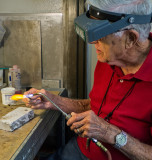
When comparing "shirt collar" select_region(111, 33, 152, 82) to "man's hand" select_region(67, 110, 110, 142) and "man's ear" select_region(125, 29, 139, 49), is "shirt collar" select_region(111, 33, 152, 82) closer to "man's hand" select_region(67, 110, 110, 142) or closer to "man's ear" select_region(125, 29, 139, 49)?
"man's ear" select_region(125, 29, 139, 49)

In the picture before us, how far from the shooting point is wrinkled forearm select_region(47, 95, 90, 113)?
1.40 m

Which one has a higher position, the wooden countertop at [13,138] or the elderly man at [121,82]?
the elderly man at [121,82]

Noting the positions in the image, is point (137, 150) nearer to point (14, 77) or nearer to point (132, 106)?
point (132, 106)

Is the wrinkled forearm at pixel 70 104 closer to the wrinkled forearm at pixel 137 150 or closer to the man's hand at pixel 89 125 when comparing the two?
the man's hand at pixel 89 125

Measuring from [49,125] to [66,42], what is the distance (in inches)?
31.5

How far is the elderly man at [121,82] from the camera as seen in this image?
941mm

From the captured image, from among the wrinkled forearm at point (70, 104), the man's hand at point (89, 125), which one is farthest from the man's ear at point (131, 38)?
the wrinkled forearm at point (70, 104)

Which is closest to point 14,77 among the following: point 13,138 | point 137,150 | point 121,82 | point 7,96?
point 7,96

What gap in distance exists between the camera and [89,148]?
1.22 m

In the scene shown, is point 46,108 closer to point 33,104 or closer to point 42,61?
point 33,104

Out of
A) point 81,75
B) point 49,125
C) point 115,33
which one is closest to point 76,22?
point 115,33

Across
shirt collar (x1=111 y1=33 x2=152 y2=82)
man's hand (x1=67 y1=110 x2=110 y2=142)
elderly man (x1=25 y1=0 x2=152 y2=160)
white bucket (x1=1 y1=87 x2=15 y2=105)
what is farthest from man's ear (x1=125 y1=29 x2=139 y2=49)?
white bucket (x1=1 y1=87 x2=15 y2=105)

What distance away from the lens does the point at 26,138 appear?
3.15ft

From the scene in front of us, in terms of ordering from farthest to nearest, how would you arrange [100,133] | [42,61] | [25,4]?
[42,61], [25,4], [100,133]
